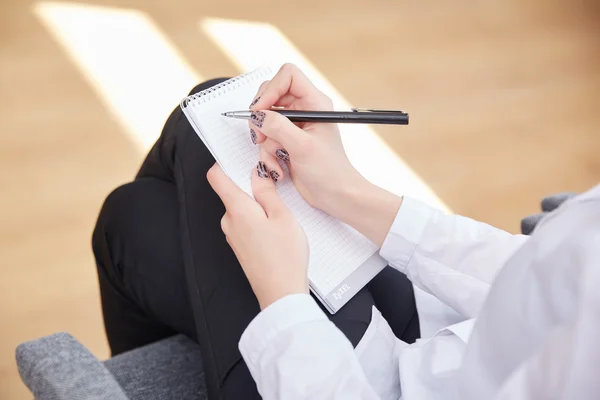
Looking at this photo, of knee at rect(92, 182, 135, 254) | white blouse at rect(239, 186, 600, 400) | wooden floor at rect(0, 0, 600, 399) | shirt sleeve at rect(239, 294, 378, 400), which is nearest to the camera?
white blouse at rect(239, 186, 600, 400)

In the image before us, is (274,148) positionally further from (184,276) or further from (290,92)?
(184,276)

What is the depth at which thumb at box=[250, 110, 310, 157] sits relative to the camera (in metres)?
0.67

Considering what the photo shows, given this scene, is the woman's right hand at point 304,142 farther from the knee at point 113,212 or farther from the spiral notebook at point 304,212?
the knee at point 113,212

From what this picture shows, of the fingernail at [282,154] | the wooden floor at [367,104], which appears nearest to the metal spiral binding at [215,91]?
the fingernail at [282,154]

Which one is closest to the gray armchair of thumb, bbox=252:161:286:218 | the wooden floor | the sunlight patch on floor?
thumb, bbox=252:161:286:218

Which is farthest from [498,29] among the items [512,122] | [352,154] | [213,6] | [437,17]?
[213,6]

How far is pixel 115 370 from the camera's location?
2.42 feet

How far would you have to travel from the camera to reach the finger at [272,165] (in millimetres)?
699

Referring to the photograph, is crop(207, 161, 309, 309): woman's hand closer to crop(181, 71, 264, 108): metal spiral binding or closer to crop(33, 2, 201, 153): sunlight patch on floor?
crop(181, 71, 264, 108): metal spiral binding

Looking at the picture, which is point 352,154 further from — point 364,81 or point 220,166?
point 220,166

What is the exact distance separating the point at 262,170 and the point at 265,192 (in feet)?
→ 0.11

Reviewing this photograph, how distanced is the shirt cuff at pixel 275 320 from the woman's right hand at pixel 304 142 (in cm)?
17

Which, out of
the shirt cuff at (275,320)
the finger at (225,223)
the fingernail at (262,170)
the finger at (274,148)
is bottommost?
the shirt cuff at (275,320)

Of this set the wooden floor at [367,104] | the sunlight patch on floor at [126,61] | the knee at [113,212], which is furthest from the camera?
the sunlight patch on floor at [126,61]
